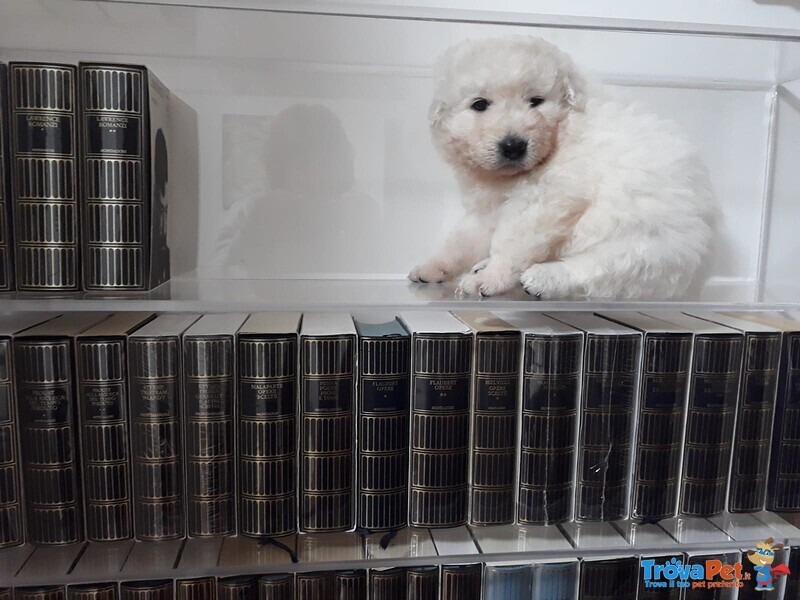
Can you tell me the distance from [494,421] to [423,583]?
0.26 m

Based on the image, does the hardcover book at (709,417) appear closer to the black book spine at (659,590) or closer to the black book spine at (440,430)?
the black book spine at (659,590)

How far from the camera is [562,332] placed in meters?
0.91

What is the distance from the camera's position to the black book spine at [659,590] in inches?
37.9

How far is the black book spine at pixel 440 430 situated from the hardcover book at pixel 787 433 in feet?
1.62

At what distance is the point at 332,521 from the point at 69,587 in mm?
368

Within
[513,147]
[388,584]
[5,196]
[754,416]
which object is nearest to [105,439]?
[5,196]

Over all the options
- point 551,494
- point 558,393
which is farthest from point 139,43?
point 551,494

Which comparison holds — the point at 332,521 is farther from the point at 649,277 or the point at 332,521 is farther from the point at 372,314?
the point at 649,277

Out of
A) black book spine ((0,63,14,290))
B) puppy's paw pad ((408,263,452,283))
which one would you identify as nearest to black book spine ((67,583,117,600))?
black book spine ((0,63,14,290))

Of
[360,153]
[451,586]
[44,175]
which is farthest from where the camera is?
[360,153]

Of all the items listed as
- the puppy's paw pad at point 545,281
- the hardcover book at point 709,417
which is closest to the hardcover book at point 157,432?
the puppy's paw pad at point 545,281

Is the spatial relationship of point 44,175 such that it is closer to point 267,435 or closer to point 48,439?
point 48,439

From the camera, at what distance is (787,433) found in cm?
97

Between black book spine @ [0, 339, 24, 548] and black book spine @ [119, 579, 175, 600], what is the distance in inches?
6.2
